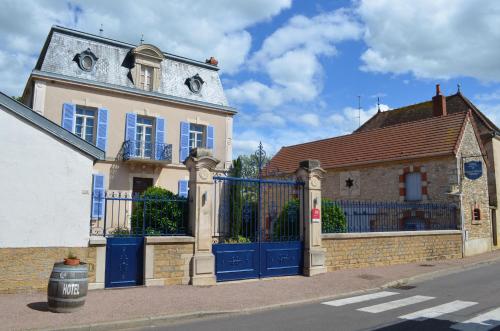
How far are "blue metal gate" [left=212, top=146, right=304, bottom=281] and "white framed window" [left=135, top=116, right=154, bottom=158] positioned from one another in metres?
8.40

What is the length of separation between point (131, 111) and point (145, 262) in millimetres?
11706

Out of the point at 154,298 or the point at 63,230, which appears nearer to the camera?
the point at 154,298

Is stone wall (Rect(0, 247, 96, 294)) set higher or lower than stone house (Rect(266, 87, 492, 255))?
lower

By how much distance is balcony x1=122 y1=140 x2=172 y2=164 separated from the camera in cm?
1842

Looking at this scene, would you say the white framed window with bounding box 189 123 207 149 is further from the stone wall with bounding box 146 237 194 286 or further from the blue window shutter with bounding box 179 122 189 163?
the stone wall with bounding box 146 237 194 286

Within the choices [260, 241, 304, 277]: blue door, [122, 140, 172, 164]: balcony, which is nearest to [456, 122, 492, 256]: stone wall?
[260, 241, 304, 277]: blue door

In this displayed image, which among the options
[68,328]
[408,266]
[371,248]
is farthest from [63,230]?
[408,266]

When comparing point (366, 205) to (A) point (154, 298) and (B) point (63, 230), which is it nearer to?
(A) point (154, 298)

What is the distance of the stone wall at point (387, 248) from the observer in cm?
1177

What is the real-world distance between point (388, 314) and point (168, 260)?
15.0 feet

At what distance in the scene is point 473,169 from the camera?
1627 centimetres

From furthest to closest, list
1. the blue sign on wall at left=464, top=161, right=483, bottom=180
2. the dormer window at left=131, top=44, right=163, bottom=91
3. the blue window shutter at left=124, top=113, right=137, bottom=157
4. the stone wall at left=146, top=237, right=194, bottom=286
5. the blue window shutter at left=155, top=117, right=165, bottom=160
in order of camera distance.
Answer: the dormer window at left=131, top=44, right=163, bottom=91 → the blue window shutter at left=155, top=117, right=165, bottom=160 → the blue window shutter at left=124, top=113, right=137, bottom=157 → the blue sign on wall at left=464, top=161, right=483, bottom=180 → the stone wall at left=146, top=237, right=194, bottom=286

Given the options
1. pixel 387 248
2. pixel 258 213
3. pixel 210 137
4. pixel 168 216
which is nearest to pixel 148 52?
pixel 210 137

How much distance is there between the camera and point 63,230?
27.1 feet
